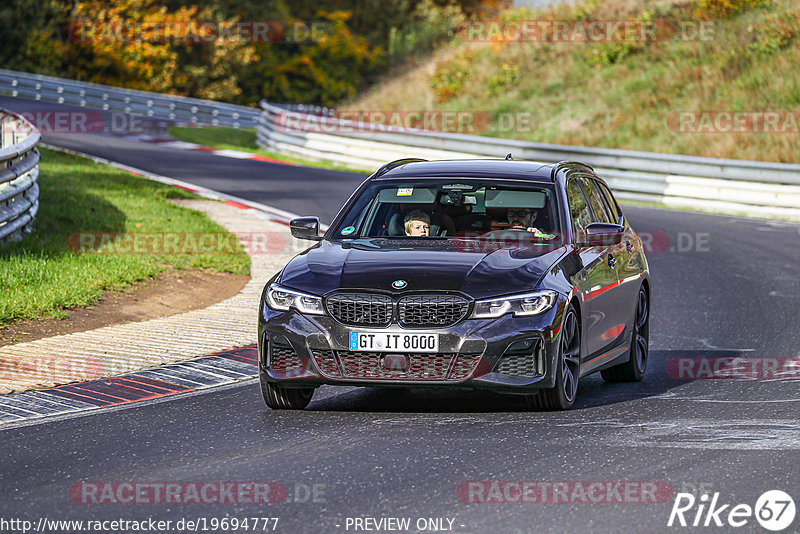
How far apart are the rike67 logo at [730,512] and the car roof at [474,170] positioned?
3863 mm

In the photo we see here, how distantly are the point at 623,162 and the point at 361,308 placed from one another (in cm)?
1962

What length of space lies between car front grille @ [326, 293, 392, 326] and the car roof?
192cm

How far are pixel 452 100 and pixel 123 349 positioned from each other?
32209mm

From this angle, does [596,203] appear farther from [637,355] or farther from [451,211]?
[451,211]

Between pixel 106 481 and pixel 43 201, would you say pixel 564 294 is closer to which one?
pixel 106 481

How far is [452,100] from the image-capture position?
138ft

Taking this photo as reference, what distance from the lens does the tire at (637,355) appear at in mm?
10211

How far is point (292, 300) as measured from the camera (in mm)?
8297

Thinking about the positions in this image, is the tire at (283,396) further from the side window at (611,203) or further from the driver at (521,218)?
the side window at (611,203)

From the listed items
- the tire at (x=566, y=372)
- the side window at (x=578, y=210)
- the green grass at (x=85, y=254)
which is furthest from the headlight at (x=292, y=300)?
the green grass at (x=85, y=254)

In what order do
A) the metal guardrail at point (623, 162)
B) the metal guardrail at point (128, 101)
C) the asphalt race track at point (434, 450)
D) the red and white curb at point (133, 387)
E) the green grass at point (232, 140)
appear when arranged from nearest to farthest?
the asphalt race track at point (434, 450), the red and white curb at point (133, 387), the metal guardrail at point (623, 162), the green grass at point (232, 140), the metal guardrail at point (128, 101)

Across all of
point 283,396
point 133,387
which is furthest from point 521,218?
point 133,387

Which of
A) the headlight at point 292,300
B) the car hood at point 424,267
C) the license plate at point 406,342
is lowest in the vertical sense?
the license plate at point 406,342

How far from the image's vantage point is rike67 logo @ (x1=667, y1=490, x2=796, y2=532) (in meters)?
5.84
